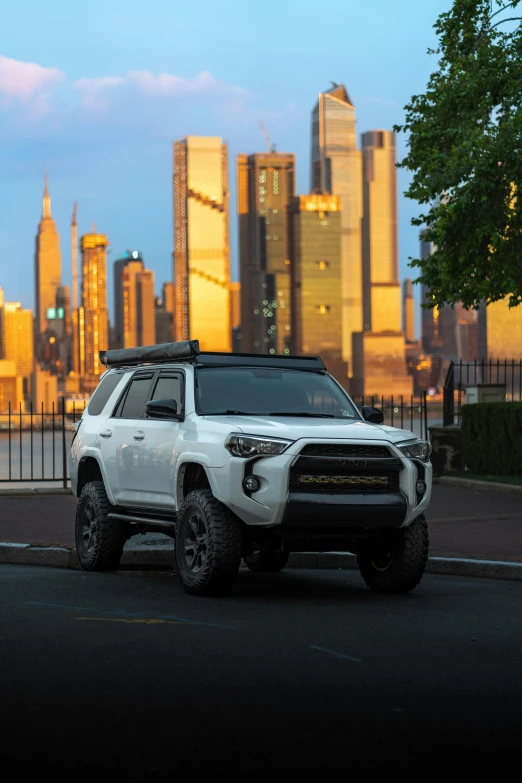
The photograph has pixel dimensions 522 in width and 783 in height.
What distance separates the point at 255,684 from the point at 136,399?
595 centimetres

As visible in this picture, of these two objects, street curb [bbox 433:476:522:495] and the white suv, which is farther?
street curb [bbox 433:476:522:495]

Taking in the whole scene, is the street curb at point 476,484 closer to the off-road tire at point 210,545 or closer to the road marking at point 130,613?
the off-road tire at point 210,545

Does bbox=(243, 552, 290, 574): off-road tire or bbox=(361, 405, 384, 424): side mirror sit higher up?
bbox=(361, 405, 384, 424): side mirror

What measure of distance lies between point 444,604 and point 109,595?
105 inches

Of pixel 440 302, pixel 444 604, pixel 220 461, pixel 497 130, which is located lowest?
pixel 444 604

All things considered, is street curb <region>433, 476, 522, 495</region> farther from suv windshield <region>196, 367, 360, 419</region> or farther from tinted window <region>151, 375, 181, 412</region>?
tinted window <region>151, 375, 181, 412</region>

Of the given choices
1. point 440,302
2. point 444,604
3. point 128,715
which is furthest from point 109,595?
point 440,302

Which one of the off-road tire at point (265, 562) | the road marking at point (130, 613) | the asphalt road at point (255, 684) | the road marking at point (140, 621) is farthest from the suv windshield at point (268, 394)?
the road marking at point (140, 621)

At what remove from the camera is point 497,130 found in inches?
915

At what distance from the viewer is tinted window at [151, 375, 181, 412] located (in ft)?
38.0

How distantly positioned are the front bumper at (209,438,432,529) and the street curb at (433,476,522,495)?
10.5 metres

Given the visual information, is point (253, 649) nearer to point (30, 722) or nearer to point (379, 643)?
point (379, 643)

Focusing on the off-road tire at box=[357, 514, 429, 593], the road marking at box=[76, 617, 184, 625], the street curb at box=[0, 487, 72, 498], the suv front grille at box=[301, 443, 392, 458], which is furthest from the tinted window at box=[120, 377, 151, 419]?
the street curb at box=[0, 487, 72, 498]

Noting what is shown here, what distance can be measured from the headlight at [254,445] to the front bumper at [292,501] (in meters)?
0.05
